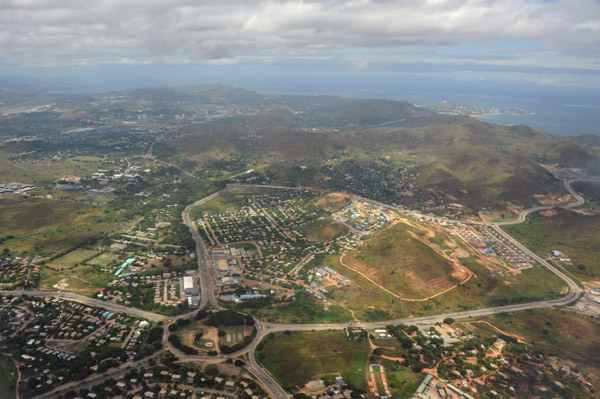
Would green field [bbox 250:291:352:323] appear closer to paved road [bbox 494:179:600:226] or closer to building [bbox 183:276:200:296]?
building [bbox 183:276:200:296]

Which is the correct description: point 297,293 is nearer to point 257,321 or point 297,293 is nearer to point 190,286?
point 257,321

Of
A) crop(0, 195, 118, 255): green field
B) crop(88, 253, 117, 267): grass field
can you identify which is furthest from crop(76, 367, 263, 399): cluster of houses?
crop(0, 195, 118, 255): green field

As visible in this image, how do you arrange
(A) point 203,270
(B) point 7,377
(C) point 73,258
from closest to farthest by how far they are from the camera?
(B) point 7,377 < (A) point 203,270 < (C) point 73,258

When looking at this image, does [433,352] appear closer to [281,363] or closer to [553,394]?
[553,394]

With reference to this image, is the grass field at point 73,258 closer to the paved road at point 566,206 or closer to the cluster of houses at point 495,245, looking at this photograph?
the cluster of houses at point 495,245

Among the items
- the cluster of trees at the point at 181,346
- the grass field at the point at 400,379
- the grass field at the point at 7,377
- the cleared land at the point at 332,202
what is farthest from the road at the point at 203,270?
the cleared land at the point at 332,202

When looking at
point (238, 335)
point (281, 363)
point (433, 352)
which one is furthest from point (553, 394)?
point (238, 335)

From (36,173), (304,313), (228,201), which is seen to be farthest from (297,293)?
(36,173)

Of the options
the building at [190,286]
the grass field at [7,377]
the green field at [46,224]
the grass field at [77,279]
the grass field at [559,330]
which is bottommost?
the grass field at [559,330]
